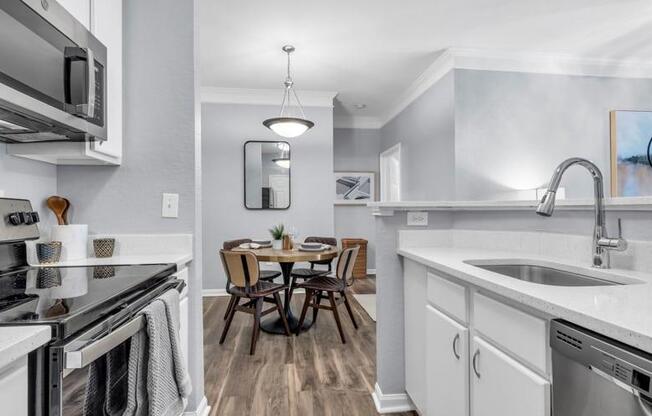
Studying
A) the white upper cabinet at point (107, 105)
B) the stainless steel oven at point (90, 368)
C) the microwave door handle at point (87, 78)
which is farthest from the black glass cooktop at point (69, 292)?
the microwave door handle at point (87, 78)

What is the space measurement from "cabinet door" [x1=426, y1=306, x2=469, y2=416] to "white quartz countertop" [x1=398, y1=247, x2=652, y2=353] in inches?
9.1

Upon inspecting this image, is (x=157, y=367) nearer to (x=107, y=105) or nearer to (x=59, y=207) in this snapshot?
(x=59, y=207)

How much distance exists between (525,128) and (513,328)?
10.4ft

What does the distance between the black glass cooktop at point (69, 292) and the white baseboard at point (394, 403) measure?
1.31 m

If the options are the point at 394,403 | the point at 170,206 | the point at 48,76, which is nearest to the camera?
the point at 48,76

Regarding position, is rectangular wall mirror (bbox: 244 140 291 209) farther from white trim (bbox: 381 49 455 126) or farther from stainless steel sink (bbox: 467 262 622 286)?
stainless steel sink (bbox: 467 262 622 286)


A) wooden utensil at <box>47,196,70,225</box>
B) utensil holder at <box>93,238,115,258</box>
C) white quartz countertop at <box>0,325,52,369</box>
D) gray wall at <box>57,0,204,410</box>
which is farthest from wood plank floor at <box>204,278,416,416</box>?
white quartz countertop at <box>0,325,52,369</box>

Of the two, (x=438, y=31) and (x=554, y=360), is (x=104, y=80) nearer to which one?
(x=554, y=360)

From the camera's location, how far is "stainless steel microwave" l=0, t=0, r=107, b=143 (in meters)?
1.03

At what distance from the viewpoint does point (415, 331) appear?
180 centimetres

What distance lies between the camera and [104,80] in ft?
5.02

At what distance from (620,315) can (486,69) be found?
337 centimetres

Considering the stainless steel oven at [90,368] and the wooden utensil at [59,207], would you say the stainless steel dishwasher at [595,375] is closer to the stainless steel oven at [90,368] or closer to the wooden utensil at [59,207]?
the stainless steel oven at [90,368]

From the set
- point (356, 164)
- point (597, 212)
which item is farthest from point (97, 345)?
point (356, 164)
